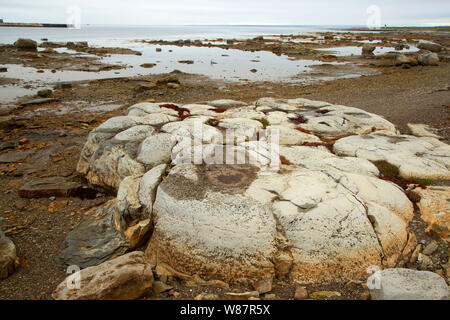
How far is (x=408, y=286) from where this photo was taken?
154 inches

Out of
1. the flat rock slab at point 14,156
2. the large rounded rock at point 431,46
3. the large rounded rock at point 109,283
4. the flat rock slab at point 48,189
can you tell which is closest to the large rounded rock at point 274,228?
the large rounded rock at point 109,283

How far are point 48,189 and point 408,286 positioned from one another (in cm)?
810

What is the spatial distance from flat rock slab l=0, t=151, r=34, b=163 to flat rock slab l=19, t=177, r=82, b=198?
7.54 ft

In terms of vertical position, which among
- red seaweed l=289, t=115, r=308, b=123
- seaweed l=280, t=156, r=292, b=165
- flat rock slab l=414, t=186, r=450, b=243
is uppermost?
red seaweed l=289, t=115, r=308, b=123

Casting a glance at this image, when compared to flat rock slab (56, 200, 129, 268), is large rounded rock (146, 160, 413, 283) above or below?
above

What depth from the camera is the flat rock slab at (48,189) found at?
7500 millimetres

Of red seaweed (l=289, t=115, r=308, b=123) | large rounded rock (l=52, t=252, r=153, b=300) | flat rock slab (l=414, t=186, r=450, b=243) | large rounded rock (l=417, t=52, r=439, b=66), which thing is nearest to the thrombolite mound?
flat rock slab (l=414, t=186, r=450, b=243)

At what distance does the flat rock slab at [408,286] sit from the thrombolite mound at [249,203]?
1.50 feet

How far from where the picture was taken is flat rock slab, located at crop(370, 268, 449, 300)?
149 inches

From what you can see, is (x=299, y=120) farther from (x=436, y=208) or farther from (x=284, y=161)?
(x=436, y=208)

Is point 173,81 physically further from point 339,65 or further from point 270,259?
point 339,65

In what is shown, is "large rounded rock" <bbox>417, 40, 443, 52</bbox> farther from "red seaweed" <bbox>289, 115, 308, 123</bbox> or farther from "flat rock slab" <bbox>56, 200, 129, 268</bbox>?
"flat rock slab" <bbox>56, 200, 129, 268</bbox>

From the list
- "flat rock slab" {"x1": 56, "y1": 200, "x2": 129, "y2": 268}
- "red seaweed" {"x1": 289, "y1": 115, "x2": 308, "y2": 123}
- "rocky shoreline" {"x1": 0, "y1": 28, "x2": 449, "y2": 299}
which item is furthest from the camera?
"red seaweed" {"x1": 289, "y1": 115, "x2": 308, "y2": 123}
